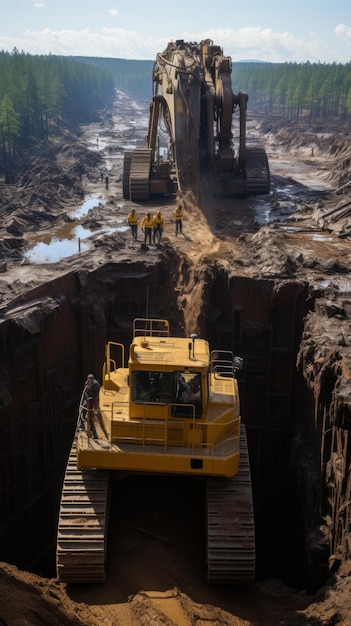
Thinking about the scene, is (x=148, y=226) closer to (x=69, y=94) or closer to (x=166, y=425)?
(x=166, y=425)

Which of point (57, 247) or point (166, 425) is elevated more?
point (57, 247)

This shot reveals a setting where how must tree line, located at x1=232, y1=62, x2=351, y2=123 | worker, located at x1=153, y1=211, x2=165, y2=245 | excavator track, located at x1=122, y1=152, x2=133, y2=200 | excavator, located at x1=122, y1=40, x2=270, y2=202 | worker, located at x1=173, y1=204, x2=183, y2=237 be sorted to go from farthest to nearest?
tree line, located at x1=232, y1=62, x2=351, y2=123 < excavator track, located at x1=122, y1=152, x2=133, y2=200 < excavator, located at x1=122, y1=40, x2=270, y2=202 < worker, located at x1=173, y1=204, x2=183, y2=237 < worker, located at x1=153, y1=211, x2=165, y2=245

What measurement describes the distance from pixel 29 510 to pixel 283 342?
8.42 metres

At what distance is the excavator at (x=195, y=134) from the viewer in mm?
30750

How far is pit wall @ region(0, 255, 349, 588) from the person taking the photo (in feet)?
54.0

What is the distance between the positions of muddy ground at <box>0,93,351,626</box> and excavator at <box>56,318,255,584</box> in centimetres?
62

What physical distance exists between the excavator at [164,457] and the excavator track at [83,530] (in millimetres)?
17

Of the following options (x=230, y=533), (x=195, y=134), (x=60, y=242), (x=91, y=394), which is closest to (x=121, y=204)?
(x=195, y=134)

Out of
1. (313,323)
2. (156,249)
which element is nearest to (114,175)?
(156,249)

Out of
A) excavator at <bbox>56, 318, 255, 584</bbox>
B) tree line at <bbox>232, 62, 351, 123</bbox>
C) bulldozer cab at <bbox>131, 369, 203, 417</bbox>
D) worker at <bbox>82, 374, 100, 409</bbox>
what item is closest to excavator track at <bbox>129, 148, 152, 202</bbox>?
worker at <bbox>82, 374, 100, 409</bbox>

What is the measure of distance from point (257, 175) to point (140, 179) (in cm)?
600

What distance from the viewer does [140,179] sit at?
32.1m

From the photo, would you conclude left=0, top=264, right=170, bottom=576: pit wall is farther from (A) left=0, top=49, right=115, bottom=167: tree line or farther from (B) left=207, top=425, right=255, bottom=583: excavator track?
(A) left=0, top=49, right=115, bottom=167: tree line

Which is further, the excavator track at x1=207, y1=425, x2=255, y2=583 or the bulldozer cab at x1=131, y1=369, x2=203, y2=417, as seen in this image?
the bulldozer cab at x1=131, y1=369, x2=203, y2=417
